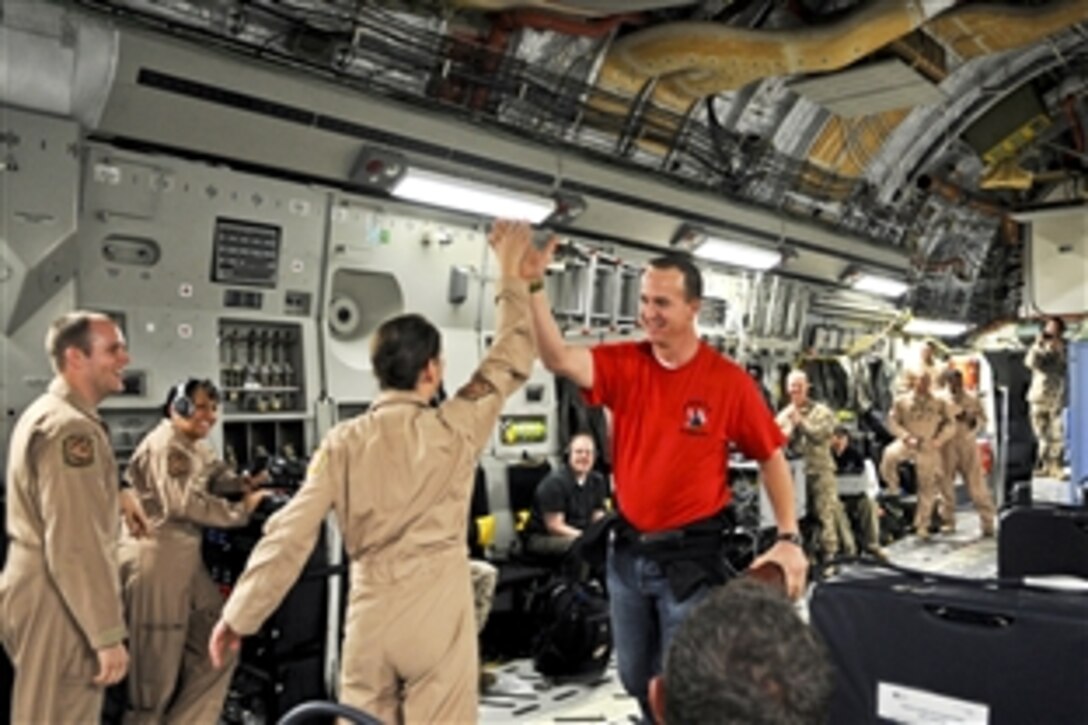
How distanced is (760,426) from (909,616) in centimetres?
145

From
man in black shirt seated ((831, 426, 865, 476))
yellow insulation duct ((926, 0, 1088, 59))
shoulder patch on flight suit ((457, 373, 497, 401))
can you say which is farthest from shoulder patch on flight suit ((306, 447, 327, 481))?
man in black shirt seated ((831, 426, 865, 476))

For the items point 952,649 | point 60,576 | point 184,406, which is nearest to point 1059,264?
point 184,406

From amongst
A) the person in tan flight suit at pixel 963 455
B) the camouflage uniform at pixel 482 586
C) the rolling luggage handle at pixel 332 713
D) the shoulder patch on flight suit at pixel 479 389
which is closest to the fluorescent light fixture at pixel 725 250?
the person in tan flight suit at pixel 963 455

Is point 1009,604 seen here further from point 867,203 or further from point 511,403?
point 867,203

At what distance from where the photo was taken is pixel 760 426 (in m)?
3.22

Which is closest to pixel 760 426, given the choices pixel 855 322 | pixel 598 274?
pixel 598 274

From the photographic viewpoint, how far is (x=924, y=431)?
10047 millimetres

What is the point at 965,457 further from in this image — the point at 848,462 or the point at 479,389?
the point at 479,389

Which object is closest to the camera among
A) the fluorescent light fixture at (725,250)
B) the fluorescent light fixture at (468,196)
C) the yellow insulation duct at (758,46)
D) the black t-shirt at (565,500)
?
the fluorescent light fixture at (468,196)

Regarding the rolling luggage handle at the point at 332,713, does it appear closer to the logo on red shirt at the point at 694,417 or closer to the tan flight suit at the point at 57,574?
the logo on red shirt at the point at 694,417

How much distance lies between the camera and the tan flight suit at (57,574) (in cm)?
322

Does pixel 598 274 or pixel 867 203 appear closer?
pixel 598 274

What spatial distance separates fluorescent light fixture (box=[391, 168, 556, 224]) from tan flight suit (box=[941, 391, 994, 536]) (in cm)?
607

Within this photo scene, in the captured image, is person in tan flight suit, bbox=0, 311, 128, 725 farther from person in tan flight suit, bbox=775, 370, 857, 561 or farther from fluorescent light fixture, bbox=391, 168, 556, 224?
person in tan flight suit, bbox=775, 370, 857, 561
